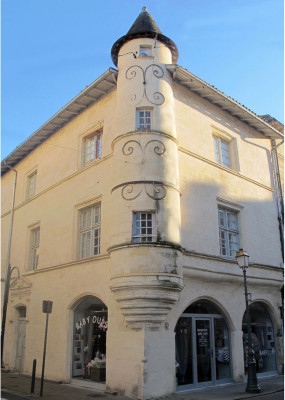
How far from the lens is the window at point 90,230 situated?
13162mm

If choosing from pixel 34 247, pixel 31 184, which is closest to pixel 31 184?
pixel 31 184

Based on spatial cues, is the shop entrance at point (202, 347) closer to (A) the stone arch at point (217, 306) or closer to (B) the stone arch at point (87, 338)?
(A) the stone arch at point (217, 306)

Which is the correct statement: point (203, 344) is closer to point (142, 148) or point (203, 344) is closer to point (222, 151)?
point (142, 148)

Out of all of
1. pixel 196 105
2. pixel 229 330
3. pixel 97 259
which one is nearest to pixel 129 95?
pixel 196 105

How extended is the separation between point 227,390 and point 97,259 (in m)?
5.52

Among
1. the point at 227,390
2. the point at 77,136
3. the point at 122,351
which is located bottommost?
the point at 227,390

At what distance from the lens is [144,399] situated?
30.6 feet

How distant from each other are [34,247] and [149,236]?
797 centimetres

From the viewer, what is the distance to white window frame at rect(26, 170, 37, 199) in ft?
60.5

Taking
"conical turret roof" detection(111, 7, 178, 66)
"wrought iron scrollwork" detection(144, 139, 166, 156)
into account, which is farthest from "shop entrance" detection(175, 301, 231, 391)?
"conical turret roof" detection(111, 7, 178, 66)

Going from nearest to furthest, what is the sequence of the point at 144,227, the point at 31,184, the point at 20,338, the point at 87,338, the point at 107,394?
the point at 107,394 → the point at 144,227 → the point at 87,338 → the point at 20,338 → the point at 31,184

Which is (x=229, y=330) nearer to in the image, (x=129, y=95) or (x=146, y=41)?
(x=129, y=95)

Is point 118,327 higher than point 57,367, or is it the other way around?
point 118,327

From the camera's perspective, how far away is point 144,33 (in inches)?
530
